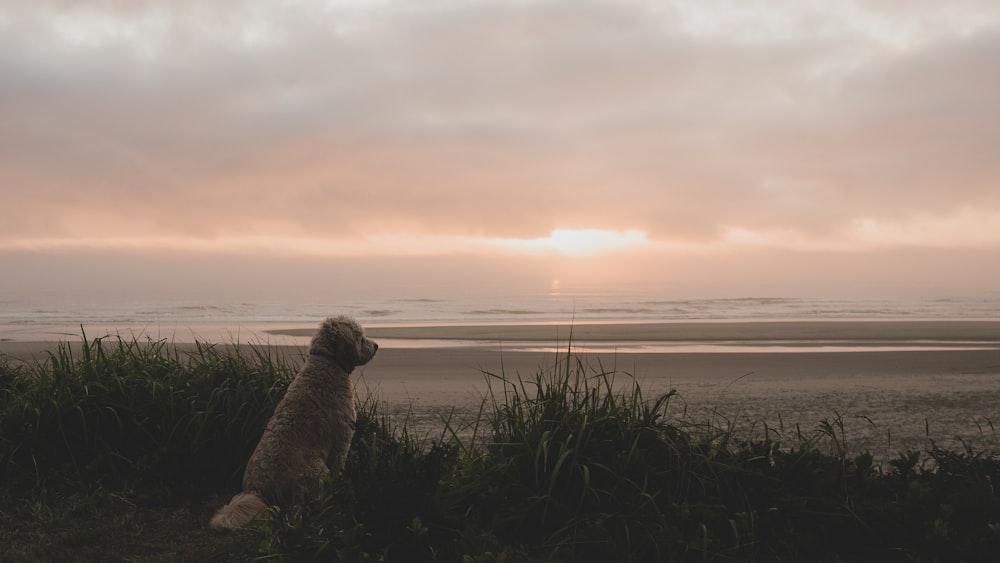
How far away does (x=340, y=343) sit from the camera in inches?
207

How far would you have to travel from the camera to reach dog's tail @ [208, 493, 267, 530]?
4414 millimetres

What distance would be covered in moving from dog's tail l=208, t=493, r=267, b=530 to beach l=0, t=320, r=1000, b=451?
5.48ft

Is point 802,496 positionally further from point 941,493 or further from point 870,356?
point 870,356

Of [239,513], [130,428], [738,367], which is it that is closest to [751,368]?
[738,367]

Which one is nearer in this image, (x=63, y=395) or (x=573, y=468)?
(x=573, y=468)

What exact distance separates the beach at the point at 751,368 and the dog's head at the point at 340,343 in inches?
48.2

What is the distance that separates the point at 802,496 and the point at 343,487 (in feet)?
8.56

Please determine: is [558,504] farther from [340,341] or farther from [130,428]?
[130,428]

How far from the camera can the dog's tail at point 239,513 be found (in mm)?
4414

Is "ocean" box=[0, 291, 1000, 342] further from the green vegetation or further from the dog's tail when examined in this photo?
the dog's tail

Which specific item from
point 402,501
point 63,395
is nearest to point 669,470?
point 402,501

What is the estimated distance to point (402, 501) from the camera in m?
3.72

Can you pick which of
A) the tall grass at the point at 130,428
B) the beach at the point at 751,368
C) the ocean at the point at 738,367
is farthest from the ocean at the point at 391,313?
the tall grass at the point at 130,428

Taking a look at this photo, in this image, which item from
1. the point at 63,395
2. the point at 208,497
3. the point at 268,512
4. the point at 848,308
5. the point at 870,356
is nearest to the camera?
the point at 268,512
